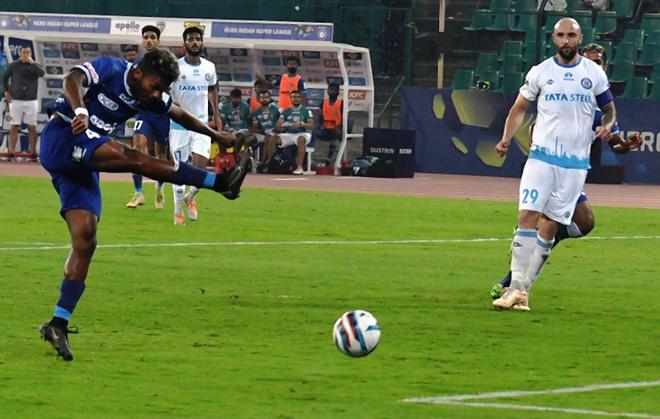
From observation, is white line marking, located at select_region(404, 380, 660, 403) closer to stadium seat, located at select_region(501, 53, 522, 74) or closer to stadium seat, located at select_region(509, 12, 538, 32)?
stadium seat, located at select_region(501, 53, 522, 74)

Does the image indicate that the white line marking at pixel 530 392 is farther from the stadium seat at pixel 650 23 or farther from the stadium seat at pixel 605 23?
the stadium seat at pixel 605 23

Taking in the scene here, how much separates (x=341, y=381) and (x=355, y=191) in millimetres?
20531

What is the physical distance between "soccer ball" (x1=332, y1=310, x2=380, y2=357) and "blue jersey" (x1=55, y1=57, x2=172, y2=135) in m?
2.08

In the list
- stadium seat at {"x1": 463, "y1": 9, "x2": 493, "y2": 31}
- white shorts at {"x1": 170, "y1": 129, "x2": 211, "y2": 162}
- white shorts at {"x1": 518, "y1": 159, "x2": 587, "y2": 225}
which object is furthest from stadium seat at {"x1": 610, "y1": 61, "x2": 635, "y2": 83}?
white shorts at {"x1": 518, "y1": 159, "x2": 587, "y2": 225}

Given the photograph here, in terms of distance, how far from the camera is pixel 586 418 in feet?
28.9

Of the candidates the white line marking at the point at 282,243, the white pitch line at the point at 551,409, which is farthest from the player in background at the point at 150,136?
the white pitch line at the point at 551,409

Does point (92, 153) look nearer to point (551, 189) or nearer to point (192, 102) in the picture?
point (551, 189)

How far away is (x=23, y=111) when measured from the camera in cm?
3725

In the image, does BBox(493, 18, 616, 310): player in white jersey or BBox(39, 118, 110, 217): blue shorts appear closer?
BBox(39, 118, 110, 217): blue shorts

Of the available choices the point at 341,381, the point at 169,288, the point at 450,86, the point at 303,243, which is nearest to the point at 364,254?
the point at 303,243

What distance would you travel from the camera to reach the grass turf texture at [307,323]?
31.0ft

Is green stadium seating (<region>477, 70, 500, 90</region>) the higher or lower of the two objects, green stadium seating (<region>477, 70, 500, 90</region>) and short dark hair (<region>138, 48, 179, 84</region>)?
the lower

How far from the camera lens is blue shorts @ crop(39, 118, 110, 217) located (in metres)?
10.9

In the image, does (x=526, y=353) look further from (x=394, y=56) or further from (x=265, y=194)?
(x=394, y=56)
